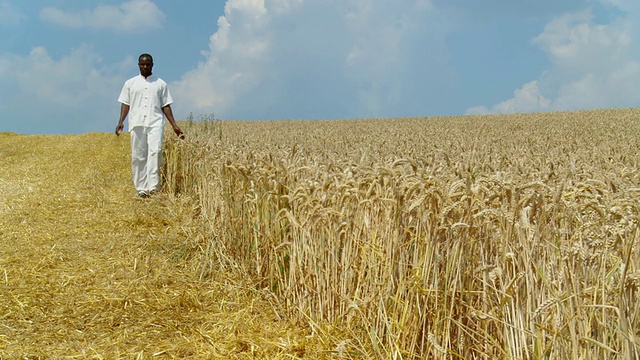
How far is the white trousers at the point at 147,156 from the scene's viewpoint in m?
8.37

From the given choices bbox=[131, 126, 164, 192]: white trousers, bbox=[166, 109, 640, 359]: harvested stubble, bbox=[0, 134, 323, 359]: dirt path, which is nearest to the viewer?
bbox=[166, 109, 640, 359]: harvested stubble

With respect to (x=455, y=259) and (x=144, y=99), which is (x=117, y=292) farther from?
(x=144, y=99)

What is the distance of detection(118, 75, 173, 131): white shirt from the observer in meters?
8.40

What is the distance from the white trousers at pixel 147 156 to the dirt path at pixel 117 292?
32cm

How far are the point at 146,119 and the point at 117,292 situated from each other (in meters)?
4.16

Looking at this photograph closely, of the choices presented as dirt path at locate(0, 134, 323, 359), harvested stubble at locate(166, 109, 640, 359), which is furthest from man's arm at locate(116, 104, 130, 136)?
harvested stubble at locate(166, 109, 640, 359)

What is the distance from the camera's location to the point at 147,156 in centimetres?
859

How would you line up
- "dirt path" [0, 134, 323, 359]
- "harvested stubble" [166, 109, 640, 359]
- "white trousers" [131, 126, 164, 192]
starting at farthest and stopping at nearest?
1. "white trousers" [131, 126, 164, 192]
2. "dirt path" [0, 134, 323, 359]
3. "harvested stubble" [166, 109, 640, 359]

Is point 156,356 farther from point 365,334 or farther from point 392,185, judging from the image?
point 392,185

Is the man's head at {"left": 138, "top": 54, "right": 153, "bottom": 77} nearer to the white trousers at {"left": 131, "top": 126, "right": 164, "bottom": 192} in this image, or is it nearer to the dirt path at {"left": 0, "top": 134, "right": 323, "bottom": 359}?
the white trousers at {"left": 131, "top": 126, "right": 164, "bottom": 192}

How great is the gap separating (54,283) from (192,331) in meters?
1.86

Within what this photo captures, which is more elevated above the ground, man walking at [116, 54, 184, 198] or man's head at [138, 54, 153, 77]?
man's head at [138, 54, 153, 77]

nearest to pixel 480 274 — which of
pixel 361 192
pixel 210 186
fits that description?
pixel 361 192

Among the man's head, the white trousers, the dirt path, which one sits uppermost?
the man's head
